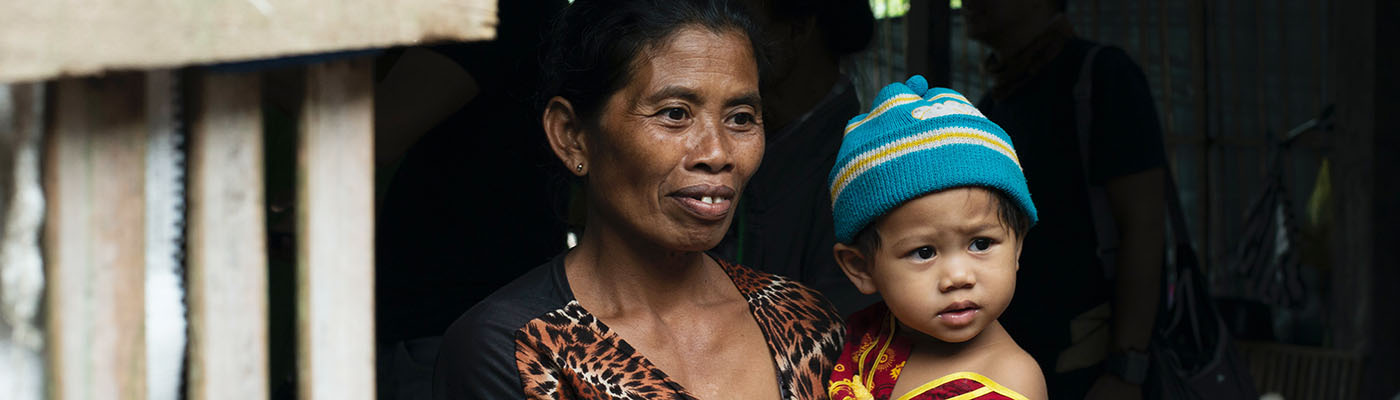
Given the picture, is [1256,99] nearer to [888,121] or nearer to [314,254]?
[888,121]

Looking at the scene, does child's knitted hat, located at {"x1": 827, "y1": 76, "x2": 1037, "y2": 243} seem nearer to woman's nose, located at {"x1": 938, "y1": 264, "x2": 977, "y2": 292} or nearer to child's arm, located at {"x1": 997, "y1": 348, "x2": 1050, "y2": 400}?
woman's nose, located at {"x1": 938, "y1": 264, "x2": 977, "y2": 292}

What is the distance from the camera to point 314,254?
48.4 inches

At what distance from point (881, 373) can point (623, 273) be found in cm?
48

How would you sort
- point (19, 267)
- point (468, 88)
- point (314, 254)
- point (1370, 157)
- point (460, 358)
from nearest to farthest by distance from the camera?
point (19, 267) → point (314, 254) → point (460, 358) → point (468, 88) → point (1370, 157)

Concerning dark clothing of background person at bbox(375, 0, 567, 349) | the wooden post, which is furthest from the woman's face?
the wooden post

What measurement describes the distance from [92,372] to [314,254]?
23 centimetres

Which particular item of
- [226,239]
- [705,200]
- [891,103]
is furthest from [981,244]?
[226,239]

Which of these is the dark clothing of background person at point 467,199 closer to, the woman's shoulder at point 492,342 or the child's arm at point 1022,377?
the woman's shoulder at point 492,342

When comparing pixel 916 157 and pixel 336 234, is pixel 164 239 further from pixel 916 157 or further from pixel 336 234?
pixel 916 157

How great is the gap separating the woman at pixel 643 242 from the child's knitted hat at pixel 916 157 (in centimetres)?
19

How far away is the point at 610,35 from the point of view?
2.15 m

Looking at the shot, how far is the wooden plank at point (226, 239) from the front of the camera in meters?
1.13

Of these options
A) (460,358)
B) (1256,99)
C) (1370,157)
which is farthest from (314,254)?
(1256,99)

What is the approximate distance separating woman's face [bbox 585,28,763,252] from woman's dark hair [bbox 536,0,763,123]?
0.07 ft
